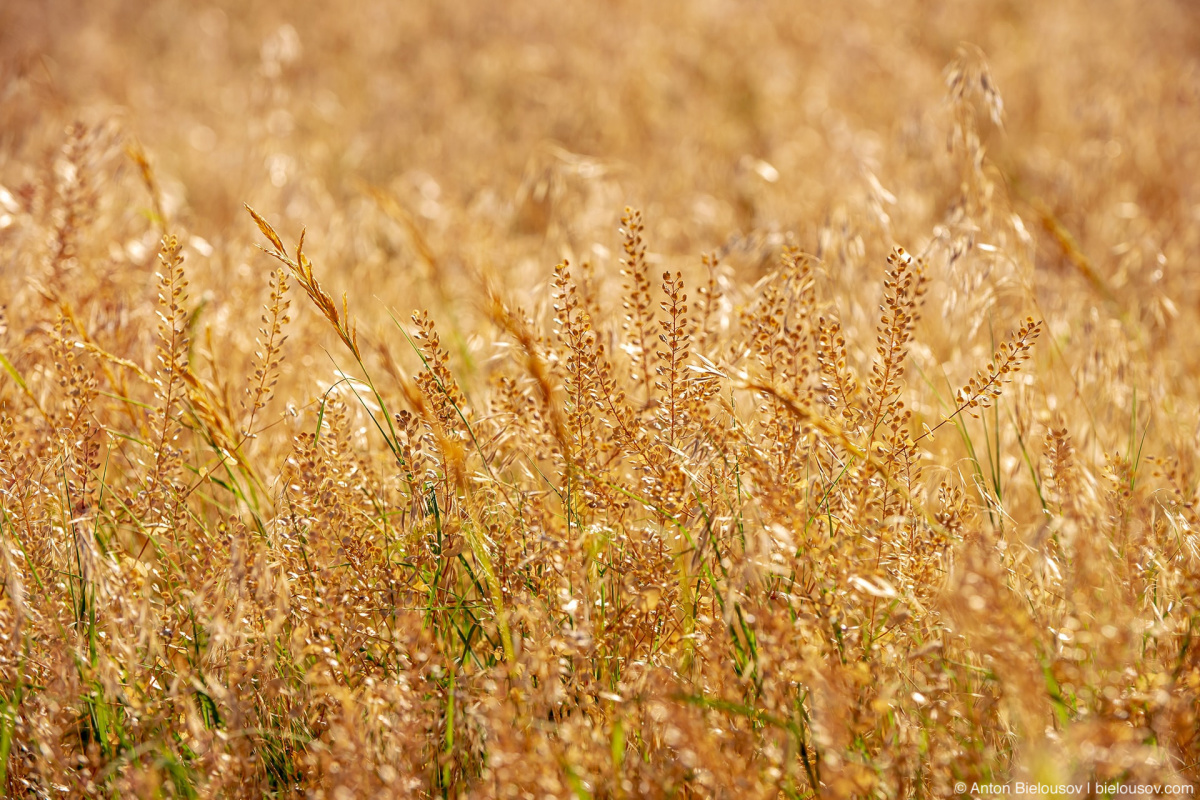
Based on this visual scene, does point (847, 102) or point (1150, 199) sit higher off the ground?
point (847, 102)

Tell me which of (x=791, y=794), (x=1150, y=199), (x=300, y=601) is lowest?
(x=791, y=794)

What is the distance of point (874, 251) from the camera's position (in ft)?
7.95

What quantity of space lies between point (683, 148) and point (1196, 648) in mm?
3656

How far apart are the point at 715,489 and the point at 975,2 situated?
6628 millimetres

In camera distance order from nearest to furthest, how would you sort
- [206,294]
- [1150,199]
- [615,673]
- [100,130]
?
1. [615,673]
2. [206,294]
3. [100,130]
4. [1150,199]

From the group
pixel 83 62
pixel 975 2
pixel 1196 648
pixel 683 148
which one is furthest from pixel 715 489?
pixel 975 2

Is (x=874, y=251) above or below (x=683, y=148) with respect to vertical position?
below

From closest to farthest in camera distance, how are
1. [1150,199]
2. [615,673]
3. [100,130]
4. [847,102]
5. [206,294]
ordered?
[615,673] < [206,294] < [100,130] < [1150,199] < [847,102]

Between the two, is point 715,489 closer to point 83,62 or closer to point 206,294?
point 206,294

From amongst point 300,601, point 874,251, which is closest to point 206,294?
point 300,601

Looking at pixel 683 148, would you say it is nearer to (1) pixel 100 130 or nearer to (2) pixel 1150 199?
(2) pixel 1150 199

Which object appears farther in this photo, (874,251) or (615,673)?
(874,251)

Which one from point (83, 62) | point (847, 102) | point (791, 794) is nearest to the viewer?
point (791, 794)

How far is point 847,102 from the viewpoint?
16.0ft
